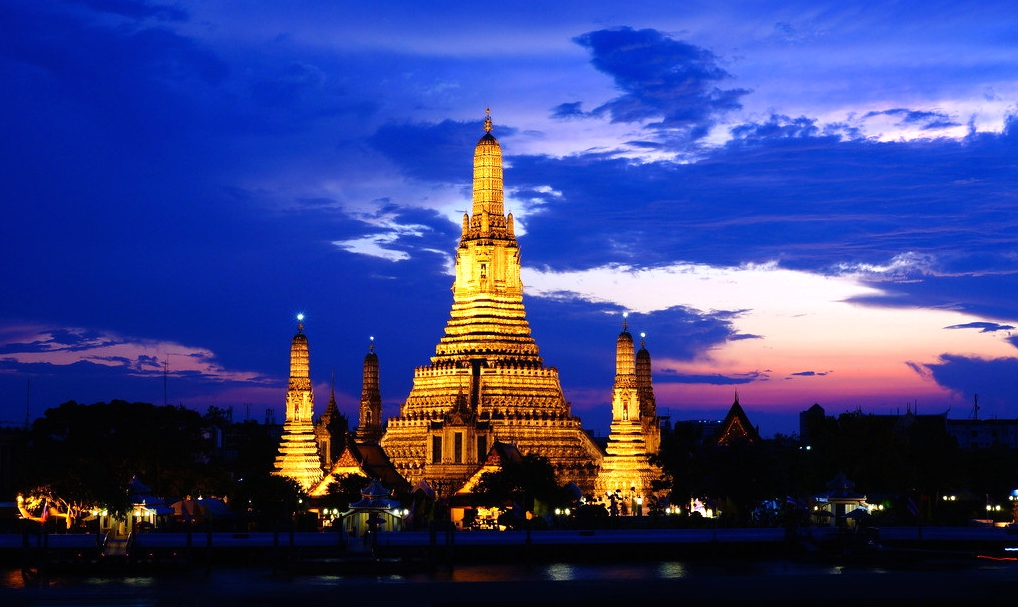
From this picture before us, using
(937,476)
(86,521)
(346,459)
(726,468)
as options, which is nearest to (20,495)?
(86,521)

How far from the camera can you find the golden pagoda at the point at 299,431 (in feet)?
364

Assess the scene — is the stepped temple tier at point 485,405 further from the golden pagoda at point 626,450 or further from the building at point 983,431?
the building at point 983,431

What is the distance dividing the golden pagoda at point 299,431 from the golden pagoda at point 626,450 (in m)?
18.6

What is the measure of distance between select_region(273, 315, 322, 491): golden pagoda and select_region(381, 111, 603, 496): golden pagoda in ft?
20.1

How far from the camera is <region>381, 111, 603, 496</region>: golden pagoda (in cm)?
11331

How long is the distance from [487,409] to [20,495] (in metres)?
34.0

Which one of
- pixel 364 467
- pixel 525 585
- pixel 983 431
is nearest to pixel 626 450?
pixel 364 467

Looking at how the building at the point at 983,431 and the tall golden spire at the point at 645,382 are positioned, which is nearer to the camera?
the tall golden spire at the point at 645,382

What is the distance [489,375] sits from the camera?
380 feet

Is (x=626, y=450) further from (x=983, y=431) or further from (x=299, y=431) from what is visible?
(x=983, y=431)

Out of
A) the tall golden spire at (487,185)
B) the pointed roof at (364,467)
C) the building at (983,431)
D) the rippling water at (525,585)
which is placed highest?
the tall golden spire at (487,185)

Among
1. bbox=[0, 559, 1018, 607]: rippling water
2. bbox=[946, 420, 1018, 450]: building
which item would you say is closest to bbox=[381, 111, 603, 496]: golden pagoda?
bbox=[0, 559, 1018, 607]: rippling water

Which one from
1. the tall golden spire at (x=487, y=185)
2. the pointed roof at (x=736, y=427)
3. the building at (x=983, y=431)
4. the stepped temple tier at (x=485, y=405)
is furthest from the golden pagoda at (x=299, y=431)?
the building at (x=983, y=431)

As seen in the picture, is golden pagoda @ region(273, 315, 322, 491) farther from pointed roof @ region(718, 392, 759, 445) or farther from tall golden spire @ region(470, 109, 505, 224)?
pointed roof @ region(718, 392, 759, 445)
